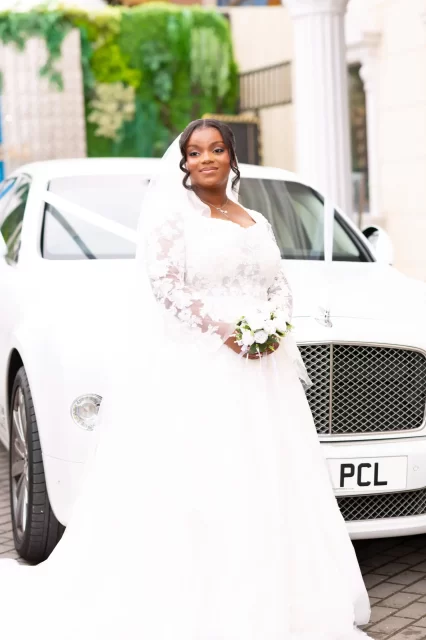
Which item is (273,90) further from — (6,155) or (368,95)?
(368,95)

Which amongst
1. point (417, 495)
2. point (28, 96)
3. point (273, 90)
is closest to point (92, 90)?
point (28, 96)

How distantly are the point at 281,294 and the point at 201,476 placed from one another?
705 millimetres

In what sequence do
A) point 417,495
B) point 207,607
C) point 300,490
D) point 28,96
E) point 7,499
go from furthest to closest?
point 28,96 → point 7,499 → point 417,495 → point 300,490 → point 207,607

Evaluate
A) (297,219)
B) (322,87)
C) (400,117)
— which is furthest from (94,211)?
(400,117)

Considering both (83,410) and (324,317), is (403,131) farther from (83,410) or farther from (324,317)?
(83,410)

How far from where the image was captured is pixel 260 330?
3.41m

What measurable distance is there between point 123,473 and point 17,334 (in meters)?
1.14

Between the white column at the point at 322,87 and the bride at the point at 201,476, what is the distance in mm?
4826

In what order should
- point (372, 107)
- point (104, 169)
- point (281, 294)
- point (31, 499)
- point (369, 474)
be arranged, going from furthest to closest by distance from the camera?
point (372, 107), point (104, 169), point (31, 499), point (369, 474), point (281, 294)

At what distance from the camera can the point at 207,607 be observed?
3357 mm

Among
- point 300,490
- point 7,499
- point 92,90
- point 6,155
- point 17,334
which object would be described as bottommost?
point 7,499

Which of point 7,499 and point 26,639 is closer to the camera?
point 26,639

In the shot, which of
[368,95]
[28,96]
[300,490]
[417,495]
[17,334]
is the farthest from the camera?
[28,96]

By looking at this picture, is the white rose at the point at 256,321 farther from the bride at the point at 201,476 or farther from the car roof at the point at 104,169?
the car roof at the point at 104,169
